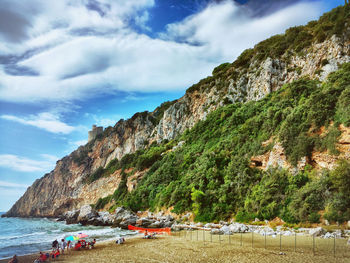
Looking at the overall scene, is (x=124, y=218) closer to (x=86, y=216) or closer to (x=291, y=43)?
(x=86, y=216)

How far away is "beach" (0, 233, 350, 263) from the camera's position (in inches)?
475

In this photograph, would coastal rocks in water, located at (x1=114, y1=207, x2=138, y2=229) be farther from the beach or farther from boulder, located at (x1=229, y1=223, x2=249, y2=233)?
boulder, located at (x1=229, y1=223, x2=249, y2=233)

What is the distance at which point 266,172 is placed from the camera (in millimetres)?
24531

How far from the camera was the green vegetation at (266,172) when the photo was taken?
60.8 feet

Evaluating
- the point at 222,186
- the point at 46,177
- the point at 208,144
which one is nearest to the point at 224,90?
the point at 208,144

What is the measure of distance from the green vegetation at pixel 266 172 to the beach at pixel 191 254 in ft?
22.7

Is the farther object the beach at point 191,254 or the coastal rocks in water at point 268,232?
the coastal rocks in water at point 268,232

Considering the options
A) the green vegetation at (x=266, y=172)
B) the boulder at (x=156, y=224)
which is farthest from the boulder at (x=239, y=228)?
the boulder at (x=156, y=224)

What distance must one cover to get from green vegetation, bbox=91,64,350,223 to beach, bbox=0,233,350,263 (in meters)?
6.92

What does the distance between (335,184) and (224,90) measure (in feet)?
120

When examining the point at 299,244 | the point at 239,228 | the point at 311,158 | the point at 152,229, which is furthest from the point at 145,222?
the point at 311,158

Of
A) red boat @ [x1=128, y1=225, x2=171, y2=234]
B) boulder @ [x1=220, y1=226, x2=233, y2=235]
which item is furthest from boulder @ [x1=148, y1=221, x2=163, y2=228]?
boulder @ [x1=220, y1=226, x2=233, y2=235]

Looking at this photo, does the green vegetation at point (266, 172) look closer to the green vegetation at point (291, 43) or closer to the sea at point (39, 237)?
the green vegetation at point (291, 43)

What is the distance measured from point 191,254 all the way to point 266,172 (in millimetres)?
14295
